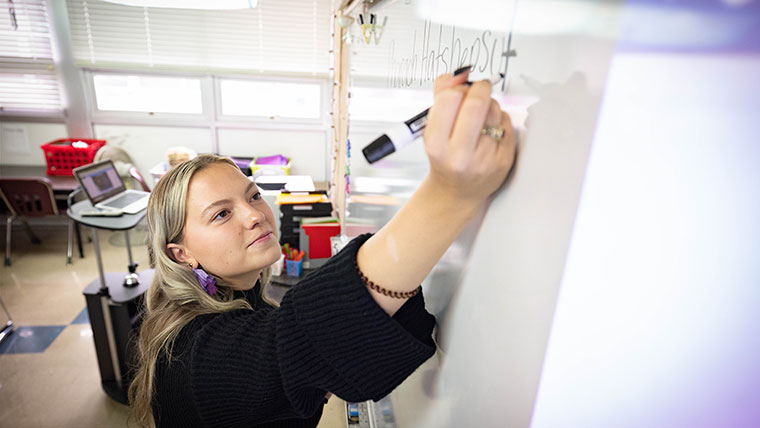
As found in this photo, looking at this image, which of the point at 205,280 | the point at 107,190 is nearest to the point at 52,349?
the point at 107,190

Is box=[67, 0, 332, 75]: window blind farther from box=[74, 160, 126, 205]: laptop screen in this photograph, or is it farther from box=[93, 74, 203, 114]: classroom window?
box=[74, 160, 126, 205]: laptop screen

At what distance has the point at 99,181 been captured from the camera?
2.23 m

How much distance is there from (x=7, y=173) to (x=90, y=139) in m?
0.82

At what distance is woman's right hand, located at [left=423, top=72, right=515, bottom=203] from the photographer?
0.38m

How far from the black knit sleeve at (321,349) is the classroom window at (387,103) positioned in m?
0.31

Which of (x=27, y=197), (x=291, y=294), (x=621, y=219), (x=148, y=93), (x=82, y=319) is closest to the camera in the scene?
(x=621, y=219)

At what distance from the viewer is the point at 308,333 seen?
0.52 m

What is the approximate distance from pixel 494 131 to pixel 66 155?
14.6ft

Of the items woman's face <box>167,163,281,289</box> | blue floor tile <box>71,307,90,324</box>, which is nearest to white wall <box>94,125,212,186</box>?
blue floor tile <box>71,307,90,324</box>

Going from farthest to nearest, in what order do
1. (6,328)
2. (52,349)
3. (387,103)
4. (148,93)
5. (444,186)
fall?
(148,93) < (6,328) < (52,349) < (387,103) < (444,186)

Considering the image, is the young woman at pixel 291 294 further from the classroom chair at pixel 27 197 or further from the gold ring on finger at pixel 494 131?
the classroom chair at pixel 27 197

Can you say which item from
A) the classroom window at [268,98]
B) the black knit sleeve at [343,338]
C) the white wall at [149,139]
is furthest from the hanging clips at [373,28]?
the white wall at [149,139]

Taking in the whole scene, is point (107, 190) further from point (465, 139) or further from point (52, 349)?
point (465, 139)

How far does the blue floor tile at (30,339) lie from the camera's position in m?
2.38
